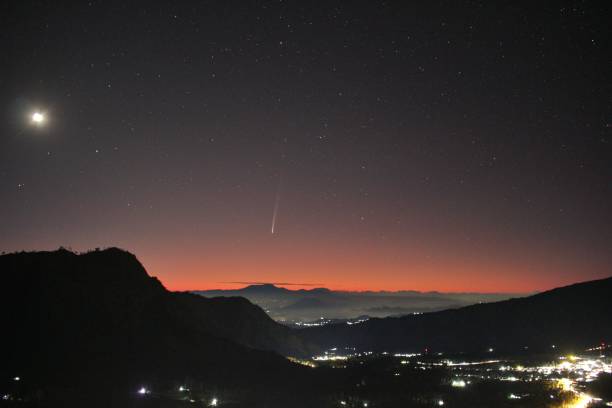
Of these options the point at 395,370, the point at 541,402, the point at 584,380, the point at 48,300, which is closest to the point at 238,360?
the point at 48,300

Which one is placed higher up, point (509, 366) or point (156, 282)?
point (156, 282)

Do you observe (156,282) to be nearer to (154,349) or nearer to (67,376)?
(154,349)

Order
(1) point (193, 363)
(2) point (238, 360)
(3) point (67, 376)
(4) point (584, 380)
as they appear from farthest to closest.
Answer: (4) point (584, 380) → (2) point (238, 360) → (1) point (193, 363) → (3) point (67, 376)

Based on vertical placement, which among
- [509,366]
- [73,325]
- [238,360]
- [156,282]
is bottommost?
[509,366]

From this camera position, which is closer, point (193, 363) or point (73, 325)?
point (73, 325)

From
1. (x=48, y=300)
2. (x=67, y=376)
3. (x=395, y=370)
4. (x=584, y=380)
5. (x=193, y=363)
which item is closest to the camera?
(x=67, y=376)

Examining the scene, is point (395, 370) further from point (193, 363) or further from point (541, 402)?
point (193, 363)
